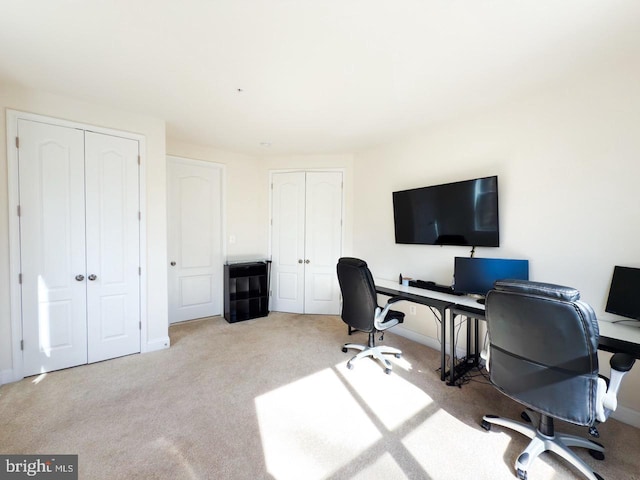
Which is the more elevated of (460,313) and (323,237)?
(323,237)

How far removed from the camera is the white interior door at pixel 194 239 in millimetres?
3842

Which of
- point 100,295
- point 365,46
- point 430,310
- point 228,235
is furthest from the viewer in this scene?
point 228,235

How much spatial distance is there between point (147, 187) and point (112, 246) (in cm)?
70

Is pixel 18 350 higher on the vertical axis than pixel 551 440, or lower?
higher

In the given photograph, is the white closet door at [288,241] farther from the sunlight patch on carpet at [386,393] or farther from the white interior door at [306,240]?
the sunlight patch on carpet at [386,393]

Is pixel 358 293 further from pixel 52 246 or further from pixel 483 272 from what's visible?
pixel 52 246

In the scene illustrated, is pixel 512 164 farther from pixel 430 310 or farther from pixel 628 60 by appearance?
pixel 430 310

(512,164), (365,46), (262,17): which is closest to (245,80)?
(262,17)

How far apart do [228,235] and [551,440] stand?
160 inches

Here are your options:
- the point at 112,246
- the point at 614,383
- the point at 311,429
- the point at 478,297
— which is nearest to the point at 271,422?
the point at 311,429

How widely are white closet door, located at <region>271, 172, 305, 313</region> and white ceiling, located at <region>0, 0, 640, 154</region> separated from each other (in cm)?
166

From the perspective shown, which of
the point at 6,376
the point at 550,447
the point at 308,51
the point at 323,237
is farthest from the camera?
the point at 323,237

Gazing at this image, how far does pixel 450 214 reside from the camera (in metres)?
2.87

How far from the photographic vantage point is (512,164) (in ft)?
8.20
